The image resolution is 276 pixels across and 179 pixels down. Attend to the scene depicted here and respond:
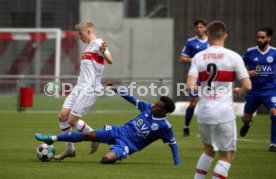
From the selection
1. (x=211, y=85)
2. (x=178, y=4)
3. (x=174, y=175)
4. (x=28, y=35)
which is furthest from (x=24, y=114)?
(x=211, y=85)

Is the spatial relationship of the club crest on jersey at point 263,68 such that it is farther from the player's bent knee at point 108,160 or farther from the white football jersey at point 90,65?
the player's bent knee at point 108,160

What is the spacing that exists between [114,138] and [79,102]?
3.08ft

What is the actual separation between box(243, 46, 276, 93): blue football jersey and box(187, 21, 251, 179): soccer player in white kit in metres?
6.58

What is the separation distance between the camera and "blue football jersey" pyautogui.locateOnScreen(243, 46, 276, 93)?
16.6 meters

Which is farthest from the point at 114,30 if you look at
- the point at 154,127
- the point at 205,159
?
the point at 205,159

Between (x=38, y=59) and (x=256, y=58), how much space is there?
20713mm

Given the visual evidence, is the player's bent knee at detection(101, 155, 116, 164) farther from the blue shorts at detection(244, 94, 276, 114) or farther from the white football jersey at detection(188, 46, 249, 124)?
the blue shorts at detection(244, 94, 276, 114)

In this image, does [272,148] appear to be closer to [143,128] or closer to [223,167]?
[143,128]

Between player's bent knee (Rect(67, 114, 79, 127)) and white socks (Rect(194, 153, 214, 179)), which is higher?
white socks (Rect(194, 153, 214, 179))

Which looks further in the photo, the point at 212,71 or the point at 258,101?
the point at 258,101

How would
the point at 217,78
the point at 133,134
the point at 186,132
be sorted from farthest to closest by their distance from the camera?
the point at 186,132
the point at 133,134
the point at 217,78

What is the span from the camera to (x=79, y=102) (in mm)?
14508

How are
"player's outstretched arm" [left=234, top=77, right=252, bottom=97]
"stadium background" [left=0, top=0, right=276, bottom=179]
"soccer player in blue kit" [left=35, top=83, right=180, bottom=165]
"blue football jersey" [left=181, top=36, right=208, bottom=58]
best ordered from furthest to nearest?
"blue football jersey" [left=181, top=36, right=208, bottom=58]
"soccer player in blue kit" [left=35, top=83, right=180, bottom=165]
"stadium background" [left=0, top=0, right=276, bottom=179]
"player's outstretched arm" [left=234, top=77, right=252, bottom=97]

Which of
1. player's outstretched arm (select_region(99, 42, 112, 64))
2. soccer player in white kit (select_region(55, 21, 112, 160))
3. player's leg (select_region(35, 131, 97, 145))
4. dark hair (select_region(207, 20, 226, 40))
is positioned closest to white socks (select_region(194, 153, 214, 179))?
dark hair (select_region(207, 20, 226, 40))
